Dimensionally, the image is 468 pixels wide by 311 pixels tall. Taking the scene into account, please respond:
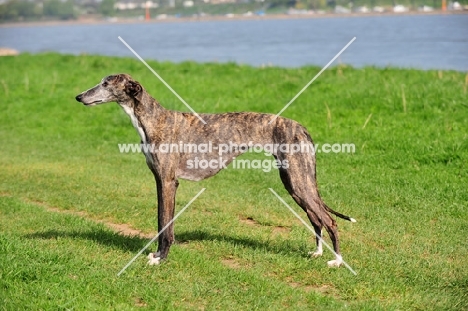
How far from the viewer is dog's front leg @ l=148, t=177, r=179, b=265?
26.8 ft

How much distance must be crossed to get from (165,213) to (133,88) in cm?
150

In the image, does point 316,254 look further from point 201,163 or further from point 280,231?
point 201,163

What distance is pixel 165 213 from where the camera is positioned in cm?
826

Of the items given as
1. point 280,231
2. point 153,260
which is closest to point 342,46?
point 280,231

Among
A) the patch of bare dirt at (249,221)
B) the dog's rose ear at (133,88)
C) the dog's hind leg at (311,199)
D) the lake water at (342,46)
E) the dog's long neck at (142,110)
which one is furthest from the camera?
the lake water at (342,46)

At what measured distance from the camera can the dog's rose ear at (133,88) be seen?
26.5 feet

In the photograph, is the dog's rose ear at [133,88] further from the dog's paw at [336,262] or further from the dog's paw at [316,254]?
the dog's paw at [336,262]

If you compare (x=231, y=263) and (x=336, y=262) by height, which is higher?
(x=336, y=262)

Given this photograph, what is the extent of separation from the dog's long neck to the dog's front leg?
0.57m

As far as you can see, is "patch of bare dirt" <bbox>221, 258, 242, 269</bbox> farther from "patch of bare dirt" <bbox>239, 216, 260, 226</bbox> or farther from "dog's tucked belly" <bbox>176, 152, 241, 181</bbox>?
"patch of bare dirt" <bbox>239, 216, 260, 226</bbox>

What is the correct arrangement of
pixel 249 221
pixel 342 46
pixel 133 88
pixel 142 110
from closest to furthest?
pixel 133 88 < pixel 142 110 < pixel 249 221 < pixel 342 46

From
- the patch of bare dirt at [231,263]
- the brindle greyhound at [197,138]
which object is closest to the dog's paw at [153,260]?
the brindle greyhound at [197,138]

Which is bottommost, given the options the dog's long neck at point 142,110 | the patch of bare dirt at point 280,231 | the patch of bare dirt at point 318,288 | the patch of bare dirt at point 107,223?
the patch of bare dirt at point 107,223

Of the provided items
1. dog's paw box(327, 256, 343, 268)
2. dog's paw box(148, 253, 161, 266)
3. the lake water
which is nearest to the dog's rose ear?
dog's paw box(148, 253, 161, 266)
